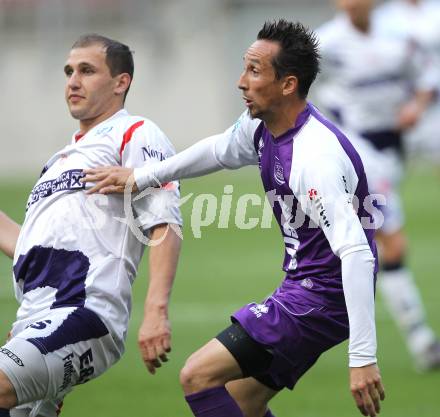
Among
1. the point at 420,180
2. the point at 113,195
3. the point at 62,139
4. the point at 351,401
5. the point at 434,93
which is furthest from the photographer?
the point at 62,139

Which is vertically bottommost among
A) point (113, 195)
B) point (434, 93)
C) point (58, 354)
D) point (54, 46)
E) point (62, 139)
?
point (58, 354)

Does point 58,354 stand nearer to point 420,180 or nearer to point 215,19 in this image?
point 420,180

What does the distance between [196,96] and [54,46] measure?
443 centimetres

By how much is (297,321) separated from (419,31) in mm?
7506

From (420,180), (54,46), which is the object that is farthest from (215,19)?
(420,180)

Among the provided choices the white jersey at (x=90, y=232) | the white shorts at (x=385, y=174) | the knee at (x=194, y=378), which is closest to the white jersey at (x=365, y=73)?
the white shorts at (x=385, y=174)

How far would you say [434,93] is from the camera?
11453 mm

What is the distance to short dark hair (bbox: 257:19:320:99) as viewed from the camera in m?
5.17

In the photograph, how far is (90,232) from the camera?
5387 mm

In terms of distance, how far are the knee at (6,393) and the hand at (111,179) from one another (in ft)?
3.19

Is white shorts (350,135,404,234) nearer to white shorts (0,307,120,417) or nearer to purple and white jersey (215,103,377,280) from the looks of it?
purple and white jersey (215,103,377,280)

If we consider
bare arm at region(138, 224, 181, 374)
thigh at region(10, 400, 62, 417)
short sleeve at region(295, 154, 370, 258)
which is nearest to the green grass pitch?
thigh at region(10, 400, 62, 417)

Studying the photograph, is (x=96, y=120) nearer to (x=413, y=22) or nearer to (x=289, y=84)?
(x=289, y=84)

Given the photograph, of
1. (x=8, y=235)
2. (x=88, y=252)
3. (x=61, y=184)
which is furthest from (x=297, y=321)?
(x=8, y=235)
